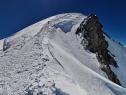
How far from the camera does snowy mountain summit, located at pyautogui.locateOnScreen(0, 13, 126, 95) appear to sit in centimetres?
1398

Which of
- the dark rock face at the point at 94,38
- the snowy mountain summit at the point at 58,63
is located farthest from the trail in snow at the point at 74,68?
the dark rock face at the point at 94,38

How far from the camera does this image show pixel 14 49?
67.1ft

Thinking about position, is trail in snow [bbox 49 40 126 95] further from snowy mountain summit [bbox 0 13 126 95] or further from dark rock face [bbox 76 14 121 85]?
dark rock face [bbox 76 14 121 85]

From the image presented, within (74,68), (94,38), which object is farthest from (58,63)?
(94,38)

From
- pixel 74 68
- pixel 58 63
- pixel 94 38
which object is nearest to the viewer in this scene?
pixel 58 63

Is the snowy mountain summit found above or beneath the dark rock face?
beneath

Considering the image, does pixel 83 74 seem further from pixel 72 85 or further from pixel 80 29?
pixel 80 29

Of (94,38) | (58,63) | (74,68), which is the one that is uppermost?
(94,38)

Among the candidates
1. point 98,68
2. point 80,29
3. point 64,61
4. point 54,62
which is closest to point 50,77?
point 54,62

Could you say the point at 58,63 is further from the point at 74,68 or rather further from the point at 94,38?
the point at 94,38

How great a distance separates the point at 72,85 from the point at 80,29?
50.9ft

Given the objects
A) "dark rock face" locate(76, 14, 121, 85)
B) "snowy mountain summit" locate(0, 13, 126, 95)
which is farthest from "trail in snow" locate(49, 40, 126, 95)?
"dark rock face" locate(76, 14, 121, 85)

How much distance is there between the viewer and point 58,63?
1706 centimetres

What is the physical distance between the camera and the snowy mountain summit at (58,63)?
551 inches
